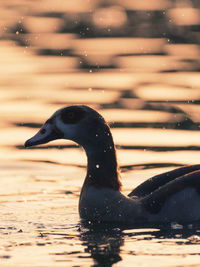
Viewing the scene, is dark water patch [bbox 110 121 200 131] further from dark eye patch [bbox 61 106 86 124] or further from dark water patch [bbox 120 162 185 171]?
dark eye patch [bbox 61 106 86 124]

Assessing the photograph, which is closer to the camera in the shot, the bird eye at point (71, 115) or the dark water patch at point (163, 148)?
the bird eye at point (71, 115)

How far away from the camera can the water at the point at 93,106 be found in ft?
38.3

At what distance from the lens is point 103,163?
12.9 m

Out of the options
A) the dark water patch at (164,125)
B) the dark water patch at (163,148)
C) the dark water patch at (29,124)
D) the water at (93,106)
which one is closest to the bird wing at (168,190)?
the water at (93,106)

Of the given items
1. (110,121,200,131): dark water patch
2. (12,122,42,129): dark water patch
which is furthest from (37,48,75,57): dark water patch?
(110,121,200,131): dark water patch

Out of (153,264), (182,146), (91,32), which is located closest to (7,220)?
(153,264)

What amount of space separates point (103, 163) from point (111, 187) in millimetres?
269

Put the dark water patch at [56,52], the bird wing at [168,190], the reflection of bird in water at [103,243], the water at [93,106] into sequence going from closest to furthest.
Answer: the reflection of bird in water at [103,243] → the water at [93,106] → the bird wing at [168,190] → the dark water patch at [56,52]

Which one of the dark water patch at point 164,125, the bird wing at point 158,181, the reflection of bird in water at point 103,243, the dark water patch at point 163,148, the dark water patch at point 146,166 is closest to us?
the reflection of bird in water at point 103,243

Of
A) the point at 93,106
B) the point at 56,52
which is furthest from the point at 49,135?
the point at 56,52

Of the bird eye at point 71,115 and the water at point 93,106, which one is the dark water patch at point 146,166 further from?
the bird eye at point 71,115

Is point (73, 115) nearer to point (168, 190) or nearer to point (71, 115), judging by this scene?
point (71, 115)

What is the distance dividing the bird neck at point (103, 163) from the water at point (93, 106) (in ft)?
1.68

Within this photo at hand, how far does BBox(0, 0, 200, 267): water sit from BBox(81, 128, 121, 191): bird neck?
0.51 metres
